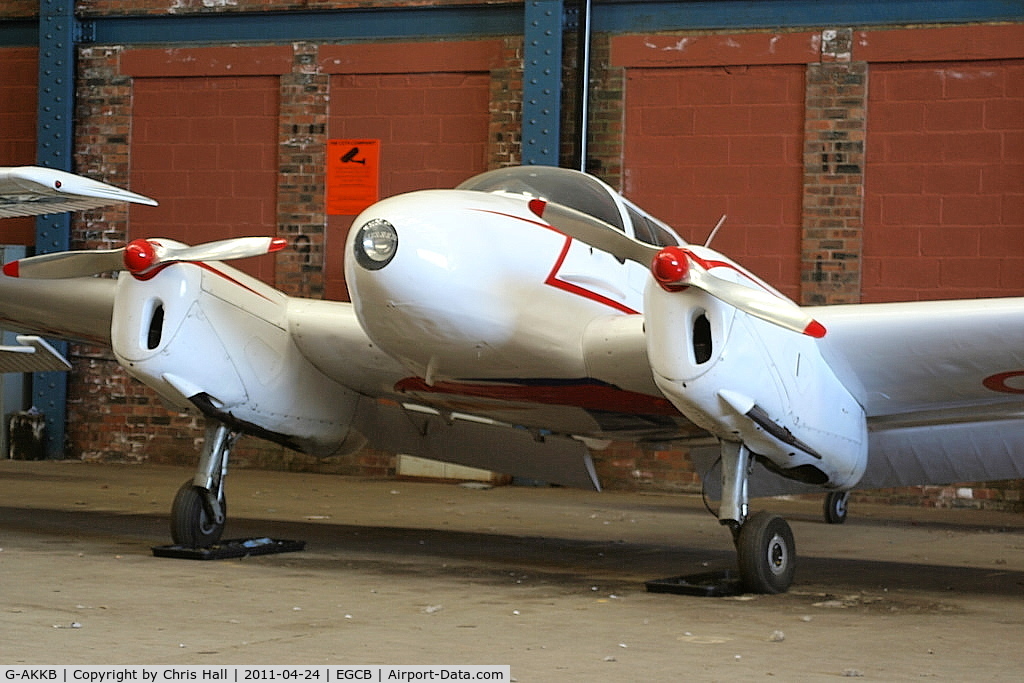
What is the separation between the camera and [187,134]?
620 inches

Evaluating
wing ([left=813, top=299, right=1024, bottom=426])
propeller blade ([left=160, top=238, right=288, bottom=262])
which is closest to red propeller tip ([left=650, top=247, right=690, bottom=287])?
wing ([left=813, top=299, right=1024, bottom=426])

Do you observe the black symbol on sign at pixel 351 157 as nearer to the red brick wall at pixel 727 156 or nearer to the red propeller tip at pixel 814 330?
the red brick wall at pixel 727 156

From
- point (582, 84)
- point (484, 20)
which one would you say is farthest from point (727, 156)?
point (484, 20)

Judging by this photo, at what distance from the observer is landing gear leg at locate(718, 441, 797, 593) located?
7.24m

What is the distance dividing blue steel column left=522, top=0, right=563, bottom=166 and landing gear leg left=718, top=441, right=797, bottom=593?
24.2 ft

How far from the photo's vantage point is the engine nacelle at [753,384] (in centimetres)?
654

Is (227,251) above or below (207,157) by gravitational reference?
below

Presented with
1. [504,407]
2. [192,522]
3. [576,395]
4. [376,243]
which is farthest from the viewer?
[192,522]

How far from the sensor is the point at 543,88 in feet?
46.8

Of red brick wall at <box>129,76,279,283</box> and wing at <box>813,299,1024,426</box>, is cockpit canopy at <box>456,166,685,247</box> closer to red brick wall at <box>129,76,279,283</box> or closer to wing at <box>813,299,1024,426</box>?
wing at <box>813,299,1024,426</box>

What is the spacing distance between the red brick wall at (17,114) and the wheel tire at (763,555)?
11.4 metres

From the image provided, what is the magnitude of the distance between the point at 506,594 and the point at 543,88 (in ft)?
26.7

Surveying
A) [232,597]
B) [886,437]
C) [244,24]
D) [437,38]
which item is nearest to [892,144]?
[437,38]

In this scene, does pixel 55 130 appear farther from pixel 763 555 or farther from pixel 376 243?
pixel 763 555
